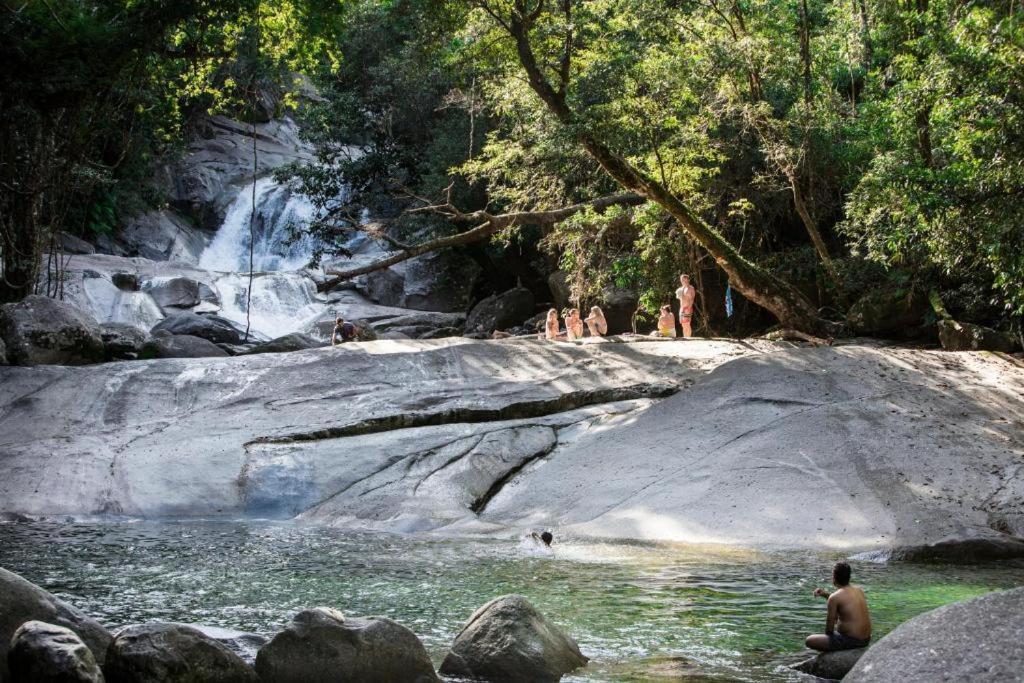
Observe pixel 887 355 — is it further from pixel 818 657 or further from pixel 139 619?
pixel 139 619

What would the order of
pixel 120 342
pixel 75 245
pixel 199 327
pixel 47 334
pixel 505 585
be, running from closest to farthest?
pixel 505 585
pixel 47 334
pixel 120 342
pixel 199 327
pixel 75 245

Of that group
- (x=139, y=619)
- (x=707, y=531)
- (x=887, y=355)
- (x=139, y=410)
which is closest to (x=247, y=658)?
(x=139, y=619)

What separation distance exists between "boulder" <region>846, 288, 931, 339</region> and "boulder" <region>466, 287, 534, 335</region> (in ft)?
38.4

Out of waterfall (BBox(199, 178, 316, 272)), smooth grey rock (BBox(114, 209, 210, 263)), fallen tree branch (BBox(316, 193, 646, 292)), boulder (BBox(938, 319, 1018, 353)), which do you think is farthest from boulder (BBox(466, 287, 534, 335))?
boulder (BBox(938, 319, 1018, 353))

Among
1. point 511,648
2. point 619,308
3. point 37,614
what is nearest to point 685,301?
point 619,308

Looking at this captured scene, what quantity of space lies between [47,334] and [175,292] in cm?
1139

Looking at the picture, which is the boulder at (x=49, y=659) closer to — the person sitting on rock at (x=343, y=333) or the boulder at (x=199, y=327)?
the person sitting on rock at (x=343, y=333)

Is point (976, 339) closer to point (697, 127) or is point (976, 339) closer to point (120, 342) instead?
point (697, 127)

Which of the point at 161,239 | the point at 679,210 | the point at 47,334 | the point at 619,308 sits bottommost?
the point at 47,334

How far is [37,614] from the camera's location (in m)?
6.31

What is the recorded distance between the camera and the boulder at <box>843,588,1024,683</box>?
16.5ft

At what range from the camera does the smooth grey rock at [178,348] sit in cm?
2142

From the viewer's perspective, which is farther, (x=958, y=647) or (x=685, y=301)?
(x=685, y=301)

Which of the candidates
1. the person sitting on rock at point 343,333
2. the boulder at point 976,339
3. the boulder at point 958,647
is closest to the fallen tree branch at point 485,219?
the person sitting on rock at point 343,333
